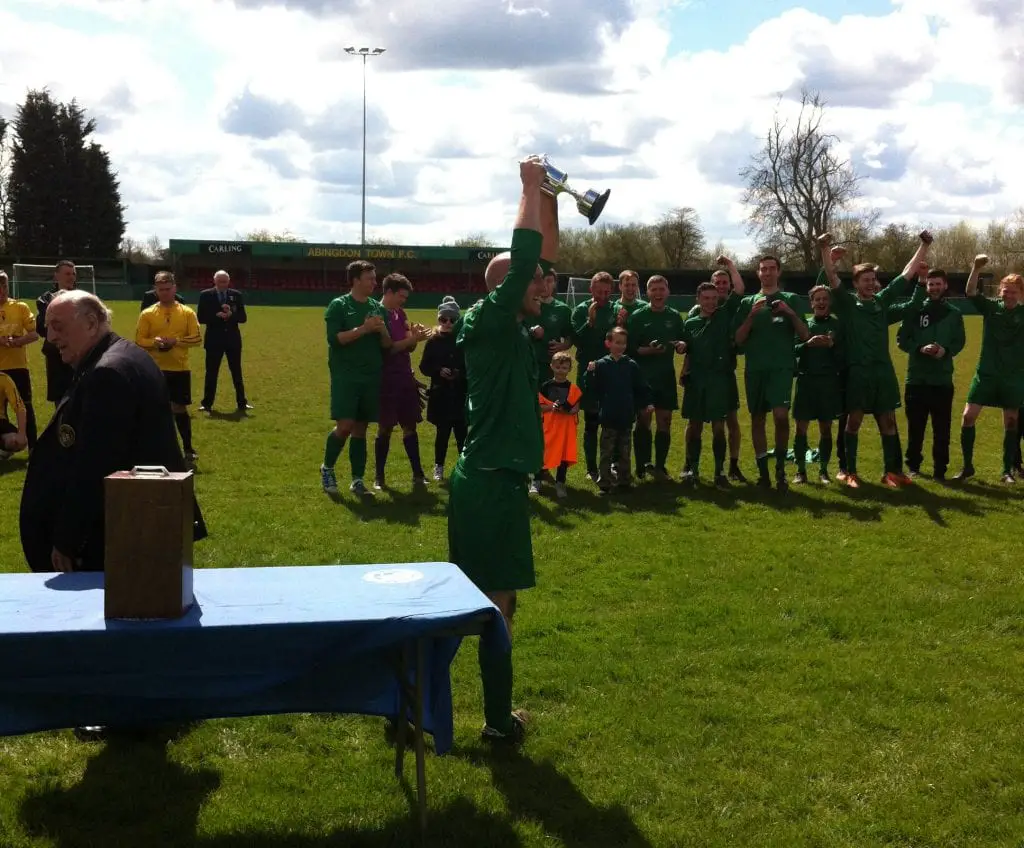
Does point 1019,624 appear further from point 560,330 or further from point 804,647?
point 560,330

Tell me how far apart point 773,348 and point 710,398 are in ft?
2.66

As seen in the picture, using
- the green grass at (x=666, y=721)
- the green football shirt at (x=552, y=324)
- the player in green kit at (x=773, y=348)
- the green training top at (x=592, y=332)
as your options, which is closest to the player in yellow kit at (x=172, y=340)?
the green grass at (x=666, y=721)

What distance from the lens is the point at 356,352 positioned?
30.3 feet

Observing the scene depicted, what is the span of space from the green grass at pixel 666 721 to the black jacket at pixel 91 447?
955 millimetres

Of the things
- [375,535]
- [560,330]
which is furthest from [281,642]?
[560,330]

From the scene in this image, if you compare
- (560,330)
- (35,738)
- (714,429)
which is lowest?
(35,738)

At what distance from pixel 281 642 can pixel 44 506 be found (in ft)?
4.97

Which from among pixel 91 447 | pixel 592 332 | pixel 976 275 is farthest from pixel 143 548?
pixel 976 275

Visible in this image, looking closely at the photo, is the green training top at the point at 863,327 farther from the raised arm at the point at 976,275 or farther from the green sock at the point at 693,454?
the green sock at the point at 693,454

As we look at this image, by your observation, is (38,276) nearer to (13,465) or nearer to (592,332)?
(13,465)

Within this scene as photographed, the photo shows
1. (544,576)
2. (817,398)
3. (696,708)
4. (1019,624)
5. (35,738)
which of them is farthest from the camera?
(817,398)

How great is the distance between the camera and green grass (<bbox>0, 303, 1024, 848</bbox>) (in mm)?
3789

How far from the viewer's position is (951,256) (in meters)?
69.4

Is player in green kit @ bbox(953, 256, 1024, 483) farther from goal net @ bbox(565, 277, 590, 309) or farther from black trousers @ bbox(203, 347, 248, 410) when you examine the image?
goal net @ bbox(565, 277, 590, 309)
